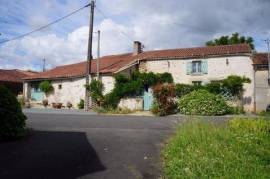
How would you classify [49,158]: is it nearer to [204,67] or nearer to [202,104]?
[202,104]

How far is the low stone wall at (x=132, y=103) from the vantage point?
2519 cm

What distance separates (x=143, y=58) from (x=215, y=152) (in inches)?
913

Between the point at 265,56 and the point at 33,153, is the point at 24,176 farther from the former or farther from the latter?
the point at 265,56

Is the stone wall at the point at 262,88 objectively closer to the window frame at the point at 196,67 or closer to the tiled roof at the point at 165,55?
the tiled roof at the point at 165,55

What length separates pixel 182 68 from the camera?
1117 inches

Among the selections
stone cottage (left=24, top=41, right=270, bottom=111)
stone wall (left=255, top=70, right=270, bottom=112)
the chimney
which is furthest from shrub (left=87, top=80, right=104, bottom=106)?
stone wall (left=255, top=70, right=270, bottom=112)

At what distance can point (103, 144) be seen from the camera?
29.0 feet

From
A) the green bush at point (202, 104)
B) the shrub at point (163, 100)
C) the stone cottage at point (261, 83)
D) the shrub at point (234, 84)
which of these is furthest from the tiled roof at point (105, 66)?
the stone cottage at point (261, 83)

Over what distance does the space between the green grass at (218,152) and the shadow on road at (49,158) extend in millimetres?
1743

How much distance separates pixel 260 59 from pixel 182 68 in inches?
301

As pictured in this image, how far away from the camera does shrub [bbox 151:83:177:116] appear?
832 inches

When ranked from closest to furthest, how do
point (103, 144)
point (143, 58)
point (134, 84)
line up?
point (103, 144) → point (134, 84) → point (143, 58)


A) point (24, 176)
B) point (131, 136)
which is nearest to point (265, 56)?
point (131, 136)

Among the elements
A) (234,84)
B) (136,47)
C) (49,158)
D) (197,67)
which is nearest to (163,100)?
(234,84)
